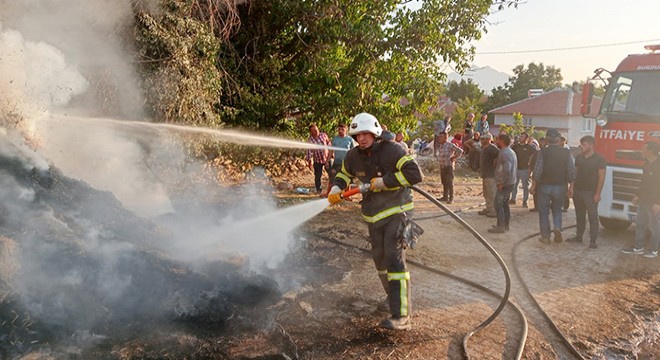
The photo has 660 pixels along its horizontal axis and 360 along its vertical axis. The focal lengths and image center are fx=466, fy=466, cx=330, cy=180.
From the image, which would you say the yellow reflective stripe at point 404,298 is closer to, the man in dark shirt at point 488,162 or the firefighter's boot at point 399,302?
the firefighter's boot at point 399,302

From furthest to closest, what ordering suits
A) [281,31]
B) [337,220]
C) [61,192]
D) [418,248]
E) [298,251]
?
[281,31]
[337,220]
[418,248]
[298,251]
[61,192]

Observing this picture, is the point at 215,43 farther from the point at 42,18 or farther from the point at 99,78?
the point at 42,18

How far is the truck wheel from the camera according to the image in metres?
9.01

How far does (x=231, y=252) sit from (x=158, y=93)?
463 cm

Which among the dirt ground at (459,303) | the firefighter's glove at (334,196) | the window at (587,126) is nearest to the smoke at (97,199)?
the dirt ground at (459,303)

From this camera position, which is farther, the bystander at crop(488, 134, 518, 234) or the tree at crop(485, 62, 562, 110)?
the tree at crop(485, 62, 562, 110)

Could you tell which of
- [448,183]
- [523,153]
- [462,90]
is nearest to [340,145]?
[448,183]

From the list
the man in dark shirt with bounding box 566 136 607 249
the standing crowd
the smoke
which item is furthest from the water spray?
the man in dark shirt with bounding box 566 136 607 249

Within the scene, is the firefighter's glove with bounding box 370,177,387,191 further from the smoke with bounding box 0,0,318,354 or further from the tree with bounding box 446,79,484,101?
the tree with bounding box 446,79,484,101

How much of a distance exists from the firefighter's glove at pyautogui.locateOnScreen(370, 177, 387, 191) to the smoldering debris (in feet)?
5.21

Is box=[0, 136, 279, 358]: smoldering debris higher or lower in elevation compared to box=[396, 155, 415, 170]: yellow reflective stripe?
lower

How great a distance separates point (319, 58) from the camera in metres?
11.1

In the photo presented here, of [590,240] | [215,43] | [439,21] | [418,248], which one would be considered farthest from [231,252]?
[439,21]

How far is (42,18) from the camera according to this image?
6.84 metres
